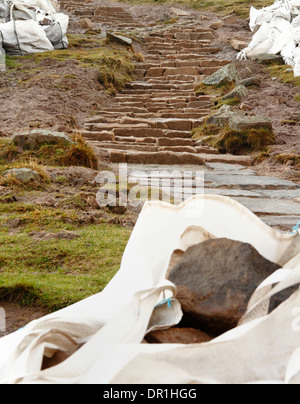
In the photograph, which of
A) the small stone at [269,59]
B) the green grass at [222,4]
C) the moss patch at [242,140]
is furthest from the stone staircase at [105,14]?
the moss patch at [242,140]

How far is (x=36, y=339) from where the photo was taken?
1518 millimetres

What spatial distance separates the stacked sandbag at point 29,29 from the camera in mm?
12555

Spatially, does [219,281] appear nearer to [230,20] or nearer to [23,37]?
[23,37]

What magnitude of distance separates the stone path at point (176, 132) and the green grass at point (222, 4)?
3269 mm

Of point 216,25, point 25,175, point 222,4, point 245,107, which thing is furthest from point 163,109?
point 222,4

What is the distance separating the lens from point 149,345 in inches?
58.3

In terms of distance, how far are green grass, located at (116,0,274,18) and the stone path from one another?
3269 mm

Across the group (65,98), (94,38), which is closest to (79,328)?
(65,98)

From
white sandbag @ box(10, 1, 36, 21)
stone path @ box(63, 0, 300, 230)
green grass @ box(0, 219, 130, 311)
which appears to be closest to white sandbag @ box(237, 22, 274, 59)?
stone path @ box(63, 0, 300, 230)

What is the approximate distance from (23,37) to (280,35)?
721cm

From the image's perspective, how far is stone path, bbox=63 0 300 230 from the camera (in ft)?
18.0

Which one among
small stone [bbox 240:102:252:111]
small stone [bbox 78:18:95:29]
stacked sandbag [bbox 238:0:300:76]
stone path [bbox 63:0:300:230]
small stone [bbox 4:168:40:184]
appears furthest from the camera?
small stone [bbox 78:18:95:29]

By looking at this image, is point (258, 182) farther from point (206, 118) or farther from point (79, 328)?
point (79, 328)

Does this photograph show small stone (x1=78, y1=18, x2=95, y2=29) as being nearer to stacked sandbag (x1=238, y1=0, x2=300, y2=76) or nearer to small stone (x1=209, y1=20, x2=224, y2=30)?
small stone (x1=209, y1=20, x2=224, y2=30)
